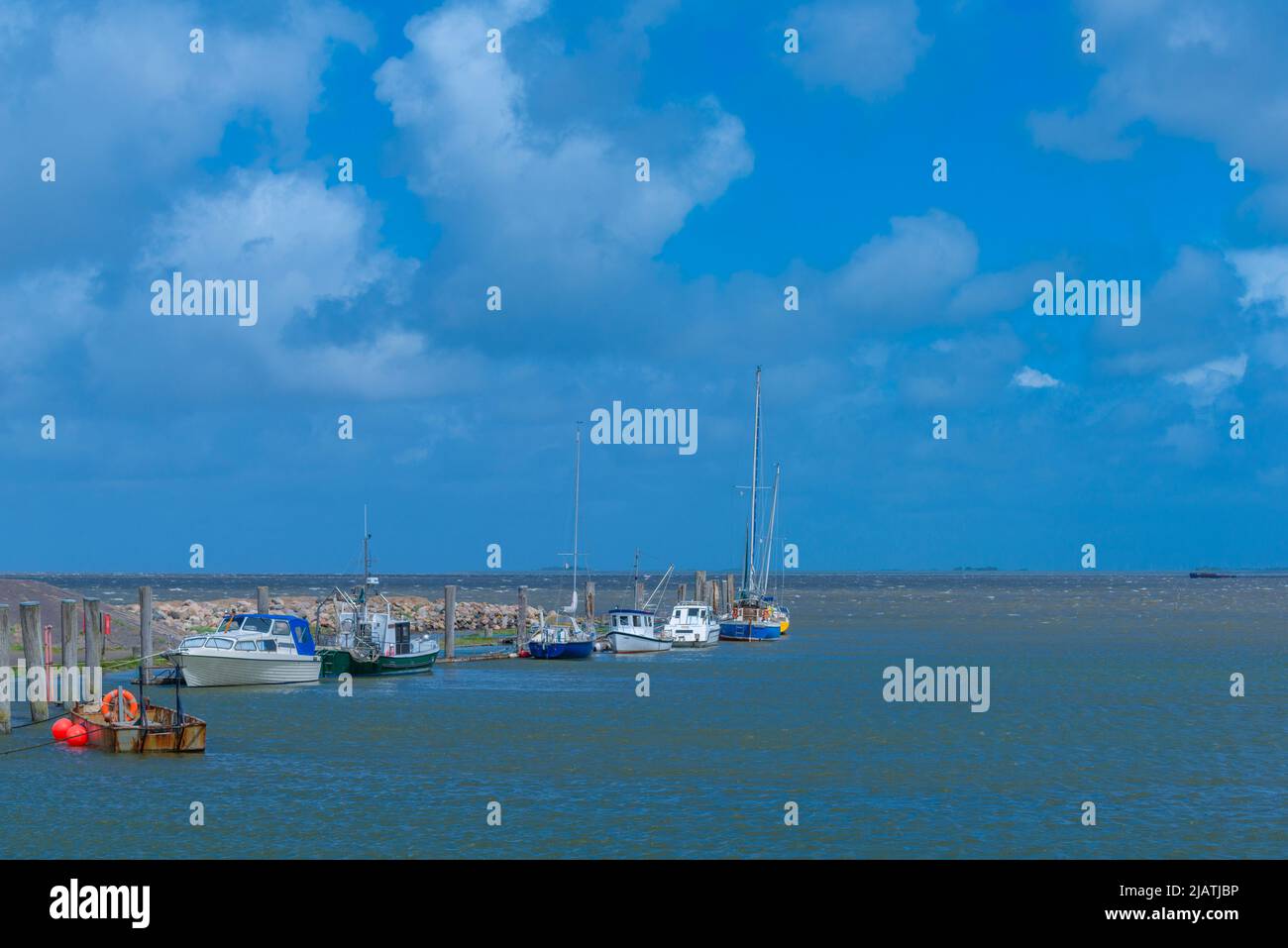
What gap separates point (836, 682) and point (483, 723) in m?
20.9

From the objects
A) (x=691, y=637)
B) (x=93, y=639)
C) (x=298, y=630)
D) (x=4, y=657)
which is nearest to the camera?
(x=4, y=657)

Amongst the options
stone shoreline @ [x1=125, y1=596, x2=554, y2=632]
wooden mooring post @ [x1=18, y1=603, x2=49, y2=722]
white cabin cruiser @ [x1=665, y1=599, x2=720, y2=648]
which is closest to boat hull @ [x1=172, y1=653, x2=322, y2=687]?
wooden mooring post @ [x1=18, y1=603, x2=49, y2=722]

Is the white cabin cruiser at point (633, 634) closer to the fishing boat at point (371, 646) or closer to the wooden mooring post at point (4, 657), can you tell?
the fishing boat at point (371, 646)

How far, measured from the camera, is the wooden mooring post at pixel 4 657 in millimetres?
34156

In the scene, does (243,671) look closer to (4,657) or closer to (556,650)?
(4,657)

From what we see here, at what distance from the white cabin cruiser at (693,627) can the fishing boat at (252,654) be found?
100 ft

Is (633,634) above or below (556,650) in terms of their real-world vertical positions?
above

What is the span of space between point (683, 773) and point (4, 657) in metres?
17.8

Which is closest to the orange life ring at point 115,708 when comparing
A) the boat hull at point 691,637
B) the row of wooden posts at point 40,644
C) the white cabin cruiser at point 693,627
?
the row of wooden posts at point 40,644

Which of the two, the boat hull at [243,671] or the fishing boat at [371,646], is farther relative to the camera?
the fishing boat at [371,646]

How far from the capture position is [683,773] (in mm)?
34406

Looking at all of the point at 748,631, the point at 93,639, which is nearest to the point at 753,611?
the point at 748,631

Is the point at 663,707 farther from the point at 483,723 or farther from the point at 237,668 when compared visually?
the point at 237,668
